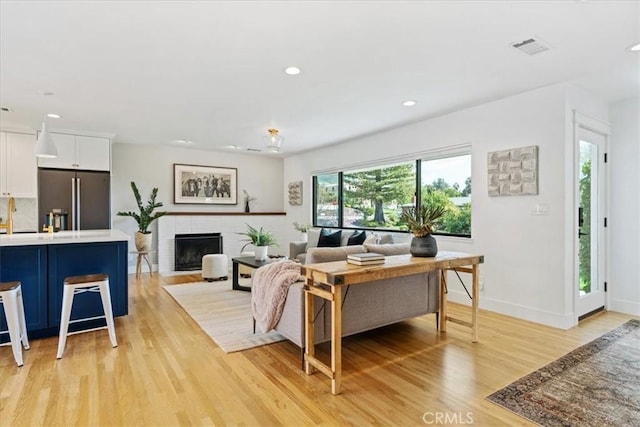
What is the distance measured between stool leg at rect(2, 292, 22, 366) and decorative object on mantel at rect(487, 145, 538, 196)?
468 cm

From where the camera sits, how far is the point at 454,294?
4457 mm

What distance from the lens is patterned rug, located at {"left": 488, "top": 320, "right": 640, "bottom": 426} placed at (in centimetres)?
197

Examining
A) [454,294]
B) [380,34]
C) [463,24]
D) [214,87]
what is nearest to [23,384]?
[214,87]

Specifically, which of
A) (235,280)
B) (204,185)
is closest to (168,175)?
(204,185)

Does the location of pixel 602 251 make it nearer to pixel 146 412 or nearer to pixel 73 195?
pixel 146 412

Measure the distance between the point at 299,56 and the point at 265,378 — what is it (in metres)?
2.51

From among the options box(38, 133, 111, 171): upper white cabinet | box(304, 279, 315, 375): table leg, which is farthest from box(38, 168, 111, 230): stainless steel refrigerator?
box(304, 279, 315, 375): table leg

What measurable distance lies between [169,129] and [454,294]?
489 cm

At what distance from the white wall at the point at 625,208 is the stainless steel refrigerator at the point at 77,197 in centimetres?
721

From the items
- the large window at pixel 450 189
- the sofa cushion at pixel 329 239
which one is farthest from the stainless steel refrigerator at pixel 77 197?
the large window at pixel 450 189

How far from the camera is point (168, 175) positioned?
699 centimetres

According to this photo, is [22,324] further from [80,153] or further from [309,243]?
[309,243]

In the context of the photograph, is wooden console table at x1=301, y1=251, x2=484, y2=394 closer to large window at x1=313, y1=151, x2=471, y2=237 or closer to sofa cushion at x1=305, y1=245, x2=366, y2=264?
sofa cushion at x1=305, y1=245, x2=366, y2=264

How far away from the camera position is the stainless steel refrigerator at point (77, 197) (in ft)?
17.4
